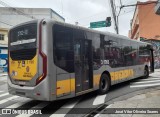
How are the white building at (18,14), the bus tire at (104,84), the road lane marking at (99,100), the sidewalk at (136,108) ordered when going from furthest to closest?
the white building at (18,14), the bus tire at (104,84), the road lane marking at (99,100), the sidewalk at (136,108)

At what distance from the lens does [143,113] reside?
7102mm

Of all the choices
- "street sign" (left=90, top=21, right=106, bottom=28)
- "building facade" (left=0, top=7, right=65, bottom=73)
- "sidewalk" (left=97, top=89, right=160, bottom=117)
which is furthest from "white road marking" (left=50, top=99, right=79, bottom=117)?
"building facade" (left=0, top=7, right=65, bottom=73)

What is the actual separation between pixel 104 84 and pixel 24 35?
4.67m

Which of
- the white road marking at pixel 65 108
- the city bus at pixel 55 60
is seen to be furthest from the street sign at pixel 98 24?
the white road marking at pixel 65 108

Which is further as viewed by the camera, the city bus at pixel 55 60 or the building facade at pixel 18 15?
the building facade at pixel 18 15

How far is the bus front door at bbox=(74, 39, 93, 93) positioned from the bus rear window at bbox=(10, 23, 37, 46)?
170cm

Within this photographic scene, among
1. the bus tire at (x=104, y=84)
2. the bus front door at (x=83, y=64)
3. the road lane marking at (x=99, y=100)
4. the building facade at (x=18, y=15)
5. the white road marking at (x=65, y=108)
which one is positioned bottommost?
the white road marking at (x=65, y=108)

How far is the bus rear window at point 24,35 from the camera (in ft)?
26.9

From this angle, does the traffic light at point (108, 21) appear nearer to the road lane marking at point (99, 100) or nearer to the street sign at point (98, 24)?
the street sign at point (98, 24)

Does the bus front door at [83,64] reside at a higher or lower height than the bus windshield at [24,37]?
lower

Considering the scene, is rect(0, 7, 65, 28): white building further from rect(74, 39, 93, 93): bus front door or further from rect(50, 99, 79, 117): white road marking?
rect(50, 99, 79, 117): white road marking

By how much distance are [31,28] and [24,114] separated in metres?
2.94

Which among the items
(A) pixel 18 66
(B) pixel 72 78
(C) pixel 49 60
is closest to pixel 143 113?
(B) pixel 72 78

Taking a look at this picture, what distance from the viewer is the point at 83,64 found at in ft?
31.2
